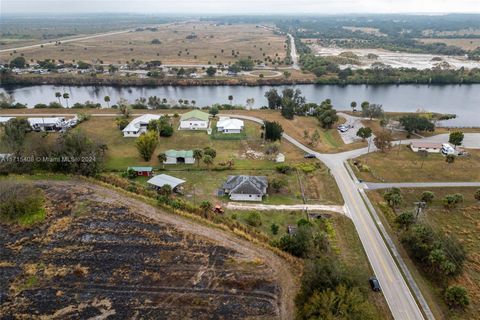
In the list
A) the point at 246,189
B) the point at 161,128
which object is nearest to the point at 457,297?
the point at 246,189

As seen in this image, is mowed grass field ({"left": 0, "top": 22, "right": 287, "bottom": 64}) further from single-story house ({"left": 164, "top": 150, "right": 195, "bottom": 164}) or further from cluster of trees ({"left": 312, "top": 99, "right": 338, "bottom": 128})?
single-story house ({"left": 164, "top": 150, "right": 195, "bottom": 164})

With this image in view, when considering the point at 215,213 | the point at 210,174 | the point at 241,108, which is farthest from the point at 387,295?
the point at 241,108

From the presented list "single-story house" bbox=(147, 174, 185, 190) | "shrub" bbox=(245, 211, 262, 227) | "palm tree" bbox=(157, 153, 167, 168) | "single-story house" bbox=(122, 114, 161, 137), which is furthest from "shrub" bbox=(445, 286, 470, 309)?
"single-story house" bbox=(122, 114, 161, 137)

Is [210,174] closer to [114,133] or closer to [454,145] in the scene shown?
[114,133]

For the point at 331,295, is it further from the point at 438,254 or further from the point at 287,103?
the point at 287,103

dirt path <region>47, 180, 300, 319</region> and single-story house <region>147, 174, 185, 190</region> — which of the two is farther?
single-story house <region>147, 174, 185, 190</region>

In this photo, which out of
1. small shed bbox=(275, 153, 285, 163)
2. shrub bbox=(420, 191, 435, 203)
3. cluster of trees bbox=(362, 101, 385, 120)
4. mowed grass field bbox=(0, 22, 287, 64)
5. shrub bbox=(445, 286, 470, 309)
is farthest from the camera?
mowed grass field bbox=(0, 22, 287, 64)
